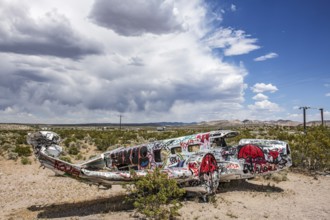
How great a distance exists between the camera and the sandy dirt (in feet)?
38.4

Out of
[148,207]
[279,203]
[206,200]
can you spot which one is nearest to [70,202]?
[148,207]

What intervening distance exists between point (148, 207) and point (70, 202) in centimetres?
486

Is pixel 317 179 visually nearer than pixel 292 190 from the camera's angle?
No

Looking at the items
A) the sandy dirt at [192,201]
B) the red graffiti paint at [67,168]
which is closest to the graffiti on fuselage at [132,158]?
the sandy dirt at [192,201]

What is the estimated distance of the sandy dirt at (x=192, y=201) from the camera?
38.4 feet

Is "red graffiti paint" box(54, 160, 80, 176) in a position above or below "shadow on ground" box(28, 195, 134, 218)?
above

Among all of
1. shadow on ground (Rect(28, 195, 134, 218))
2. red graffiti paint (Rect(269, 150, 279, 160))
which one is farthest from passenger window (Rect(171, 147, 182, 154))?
red graffiti paint (Rect(269, 150, 279, 160))

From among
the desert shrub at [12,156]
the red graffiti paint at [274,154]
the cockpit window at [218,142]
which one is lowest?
the desert shrub at [12,156]

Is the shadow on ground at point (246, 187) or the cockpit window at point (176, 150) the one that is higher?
the cockpit window at point (176, 150)

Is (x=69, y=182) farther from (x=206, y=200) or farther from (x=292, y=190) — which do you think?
(x=292, y=190)

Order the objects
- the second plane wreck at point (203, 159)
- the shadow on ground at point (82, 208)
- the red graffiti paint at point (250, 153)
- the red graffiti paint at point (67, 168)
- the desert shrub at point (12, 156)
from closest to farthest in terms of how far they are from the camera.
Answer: the red graffiti paint at point (67, 168), the shadow on ground at point (82, 208), the second plane wreck at point (203, 159), the red graffiti paint at point (250, 153), the desert shrub at point (12, 156)

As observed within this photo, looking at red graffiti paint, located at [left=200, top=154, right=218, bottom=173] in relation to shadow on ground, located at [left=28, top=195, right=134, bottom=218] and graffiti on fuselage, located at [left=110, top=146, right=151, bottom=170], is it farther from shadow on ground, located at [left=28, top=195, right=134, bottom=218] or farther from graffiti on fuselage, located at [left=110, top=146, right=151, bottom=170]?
A: shadow on ground, located at [left=28, top=195, right=134, bottom=218]

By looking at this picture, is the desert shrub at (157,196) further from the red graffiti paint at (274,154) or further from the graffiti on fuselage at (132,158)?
the red graffiti paint at (274,154)

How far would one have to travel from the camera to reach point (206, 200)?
12.9 m
